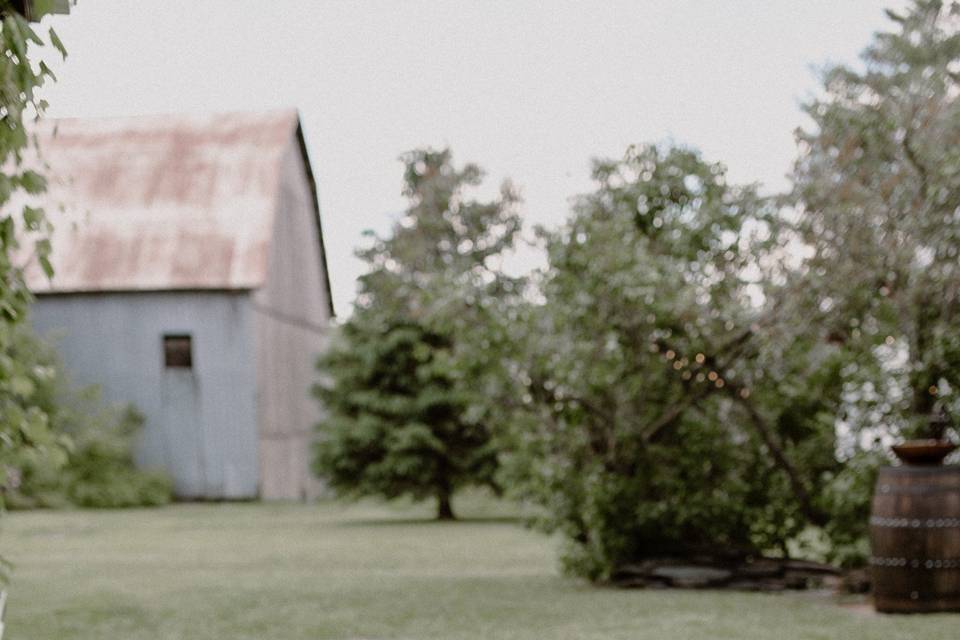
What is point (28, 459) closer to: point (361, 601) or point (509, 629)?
point (509, 629)

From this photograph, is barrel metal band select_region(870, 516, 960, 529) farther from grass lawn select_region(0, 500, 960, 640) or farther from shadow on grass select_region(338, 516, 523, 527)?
shadow on grass select_region(338, 516, 523, 527)

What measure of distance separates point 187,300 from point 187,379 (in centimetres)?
177

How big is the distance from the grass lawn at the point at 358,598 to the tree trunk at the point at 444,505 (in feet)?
13.0

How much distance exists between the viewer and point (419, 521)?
22.4 metres

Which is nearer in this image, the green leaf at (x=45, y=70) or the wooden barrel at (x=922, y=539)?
the green leaf at (x=45, y=70)

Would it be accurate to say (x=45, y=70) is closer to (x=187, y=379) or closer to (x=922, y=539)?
(x=922, y=539)

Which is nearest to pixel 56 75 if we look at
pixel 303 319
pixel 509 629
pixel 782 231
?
pixel 509 629

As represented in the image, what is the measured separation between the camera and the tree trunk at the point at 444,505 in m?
22.4

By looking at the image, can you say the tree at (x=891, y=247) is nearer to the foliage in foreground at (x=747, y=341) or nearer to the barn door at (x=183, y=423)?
the foliage in foreground at (x=747, y=341)

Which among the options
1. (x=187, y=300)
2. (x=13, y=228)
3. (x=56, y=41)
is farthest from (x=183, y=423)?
(x=56, y=41)

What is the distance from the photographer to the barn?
27.8 metres

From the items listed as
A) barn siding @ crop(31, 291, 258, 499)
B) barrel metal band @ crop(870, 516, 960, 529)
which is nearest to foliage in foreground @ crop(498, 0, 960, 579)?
barrel metal band @ crop(870, 516, 960, 529)

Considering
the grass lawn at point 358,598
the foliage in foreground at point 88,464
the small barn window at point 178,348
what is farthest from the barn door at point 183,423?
the grass lawn at point 358,598

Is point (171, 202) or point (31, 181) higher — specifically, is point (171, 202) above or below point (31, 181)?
above
